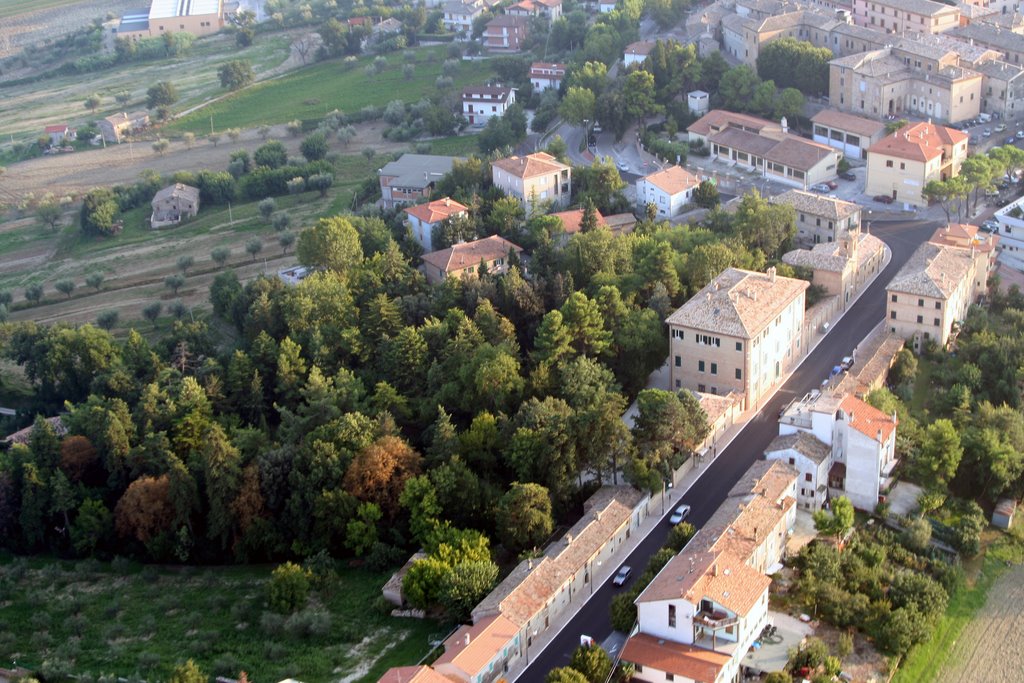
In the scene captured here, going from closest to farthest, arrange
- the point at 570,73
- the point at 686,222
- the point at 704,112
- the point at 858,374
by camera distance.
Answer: the point at 858,374 < the point at 686,222 < the point at 704,112 < the point at 570,73

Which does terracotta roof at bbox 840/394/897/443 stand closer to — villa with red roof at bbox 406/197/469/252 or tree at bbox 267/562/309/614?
tree at bbox 267/562/309/614

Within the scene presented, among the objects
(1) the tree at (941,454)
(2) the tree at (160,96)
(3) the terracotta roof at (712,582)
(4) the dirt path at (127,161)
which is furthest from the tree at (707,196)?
(2) the tree at (160,96)

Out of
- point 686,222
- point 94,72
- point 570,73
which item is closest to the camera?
point 686,222

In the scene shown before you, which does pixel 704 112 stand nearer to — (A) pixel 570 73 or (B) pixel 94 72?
(A) pixel 570 73

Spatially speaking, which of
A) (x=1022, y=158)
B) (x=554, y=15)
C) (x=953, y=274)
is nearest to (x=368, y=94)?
(x=554, y=15)

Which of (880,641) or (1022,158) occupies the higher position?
(1022,158)

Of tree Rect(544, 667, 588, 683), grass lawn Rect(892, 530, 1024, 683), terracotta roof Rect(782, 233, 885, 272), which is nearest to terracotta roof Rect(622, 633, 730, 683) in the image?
tree Rect(544, 667, 588, 683)
